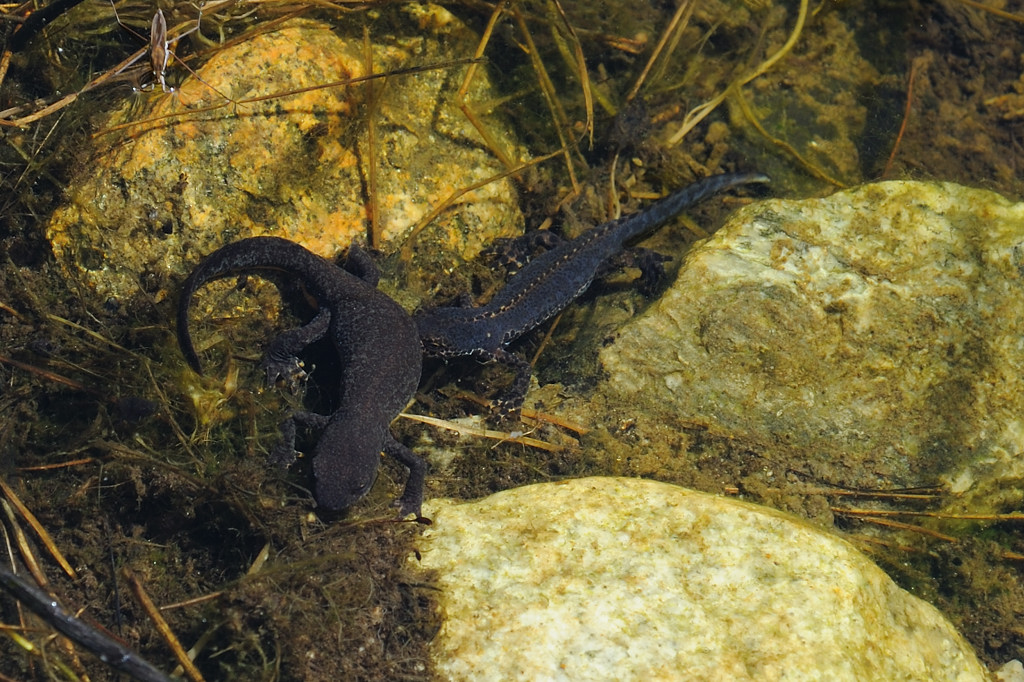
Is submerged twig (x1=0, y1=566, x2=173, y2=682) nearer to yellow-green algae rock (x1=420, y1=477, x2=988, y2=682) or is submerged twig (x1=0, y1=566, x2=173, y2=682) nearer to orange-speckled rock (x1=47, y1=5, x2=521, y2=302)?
yellow-green algae rock (x1=420, y1=477, x2=988, y2=682)

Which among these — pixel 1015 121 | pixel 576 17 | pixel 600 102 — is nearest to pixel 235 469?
pixel 600 102

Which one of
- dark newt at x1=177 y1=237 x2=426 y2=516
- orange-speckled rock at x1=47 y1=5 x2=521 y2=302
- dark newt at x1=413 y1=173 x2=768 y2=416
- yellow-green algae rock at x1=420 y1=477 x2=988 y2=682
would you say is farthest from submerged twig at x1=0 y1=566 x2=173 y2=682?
dark newt at x1=413 y1=173 x2=768 y2=416

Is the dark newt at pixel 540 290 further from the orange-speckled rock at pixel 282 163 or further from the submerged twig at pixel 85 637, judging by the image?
the submerged twig at pixel 85 637

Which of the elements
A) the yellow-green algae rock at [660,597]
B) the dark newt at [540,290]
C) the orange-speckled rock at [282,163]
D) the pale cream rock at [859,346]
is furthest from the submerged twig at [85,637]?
the pale cream rock at [859,346]

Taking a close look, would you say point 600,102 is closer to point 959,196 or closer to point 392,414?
point 959,196

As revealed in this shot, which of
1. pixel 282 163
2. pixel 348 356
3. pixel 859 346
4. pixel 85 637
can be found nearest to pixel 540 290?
pixel 348 356

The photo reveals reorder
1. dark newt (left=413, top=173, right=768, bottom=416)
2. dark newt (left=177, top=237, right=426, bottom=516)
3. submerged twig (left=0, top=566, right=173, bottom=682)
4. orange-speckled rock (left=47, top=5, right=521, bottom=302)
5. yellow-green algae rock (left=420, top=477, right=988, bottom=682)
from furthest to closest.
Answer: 1. dark newt (left=413, top=173, right=768, bottom=416)
2. orange-speckled rock (left=47, top=5, right=521, bottom=302)
3. dark newt (left=177, top=237, right=426, bottom=516)
4. yellow-green algae rock (left=420, top=477, right=988, bottom=682)
5. submerged twig (left=0, top=566, right=173, bottom=682)
